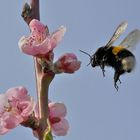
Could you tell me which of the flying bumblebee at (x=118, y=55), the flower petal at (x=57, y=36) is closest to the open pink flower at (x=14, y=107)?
the flower petal at (x=57, y=36)

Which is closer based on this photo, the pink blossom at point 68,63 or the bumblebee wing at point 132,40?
the pink blossom at point 68,63

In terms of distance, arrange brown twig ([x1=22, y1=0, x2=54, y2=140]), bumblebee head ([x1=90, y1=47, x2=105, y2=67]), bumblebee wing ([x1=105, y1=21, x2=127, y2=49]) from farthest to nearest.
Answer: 1. bumblebee head ([x1=90, y1=47, x2=105, y2=67])
2. bumblebee wing ([x1=105, y1=21, x2=127, y2=49])
3. brown twig ([x1=22, y1=0, x2=54, y2=140])

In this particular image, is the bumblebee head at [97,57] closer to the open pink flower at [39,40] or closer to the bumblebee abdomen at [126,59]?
the bumblebee abdomen at [126,59]

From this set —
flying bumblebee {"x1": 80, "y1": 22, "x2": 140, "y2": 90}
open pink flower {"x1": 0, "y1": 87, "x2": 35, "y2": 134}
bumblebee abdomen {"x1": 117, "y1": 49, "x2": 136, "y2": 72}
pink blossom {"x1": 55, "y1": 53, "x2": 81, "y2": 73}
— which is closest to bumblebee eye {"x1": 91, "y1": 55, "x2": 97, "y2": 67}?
flying bumblebee {"x1": 80, "y1": 22, "x2": 140, "y2": 90}

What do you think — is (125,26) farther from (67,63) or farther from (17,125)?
(17,125)

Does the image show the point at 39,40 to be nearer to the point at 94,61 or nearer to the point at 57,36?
the point at 57,36

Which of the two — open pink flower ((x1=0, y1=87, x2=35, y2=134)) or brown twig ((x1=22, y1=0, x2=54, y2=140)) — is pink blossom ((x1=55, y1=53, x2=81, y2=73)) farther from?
open pink flower ((x1=0, y1=87, x2=35, y2=134))

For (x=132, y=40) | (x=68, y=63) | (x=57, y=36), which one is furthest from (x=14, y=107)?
(x=132, y=40)
